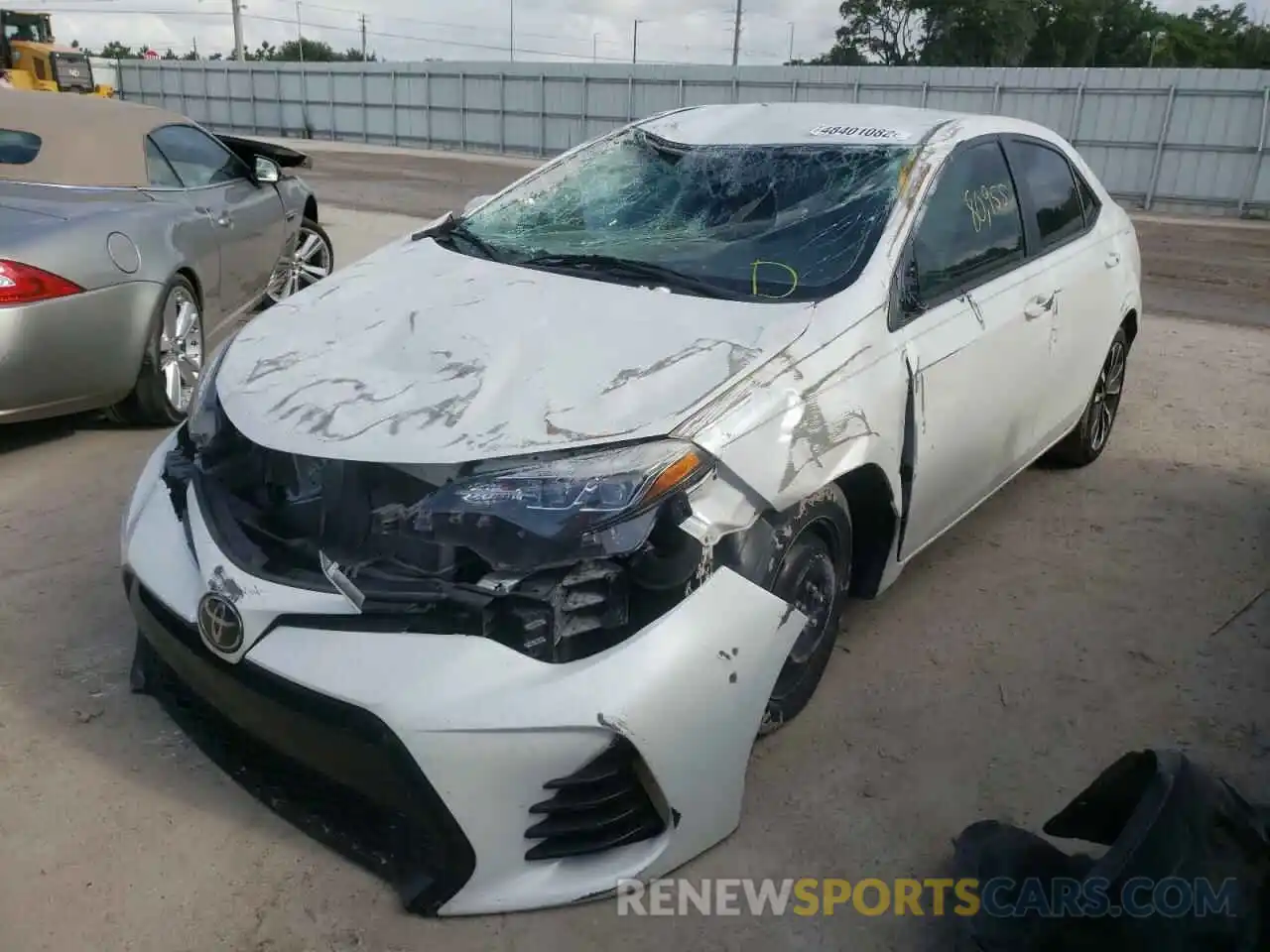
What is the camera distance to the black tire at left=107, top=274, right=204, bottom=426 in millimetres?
4652

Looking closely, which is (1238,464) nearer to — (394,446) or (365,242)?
(394,446)

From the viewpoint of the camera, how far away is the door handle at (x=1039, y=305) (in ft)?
12.0

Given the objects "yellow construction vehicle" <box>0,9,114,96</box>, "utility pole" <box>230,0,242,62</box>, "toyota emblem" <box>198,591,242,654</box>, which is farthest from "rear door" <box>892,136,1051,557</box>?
"utility pole" <box>230,0,242,62</box>

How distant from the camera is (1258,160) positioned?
1919cm

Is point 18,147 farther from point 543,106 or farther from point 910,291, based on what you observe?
point 543,106

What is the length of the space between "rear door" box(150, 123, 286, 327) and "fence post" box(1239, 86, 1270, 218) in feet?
61.8

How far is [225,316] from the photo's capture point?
5.56m

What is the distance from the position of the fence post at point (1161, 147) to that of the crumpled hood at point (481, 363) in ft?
66.9

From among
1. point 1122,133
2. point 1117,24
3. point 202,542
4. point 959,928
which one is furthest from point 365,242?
point 1117,24

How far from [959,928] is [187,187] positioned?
503cm

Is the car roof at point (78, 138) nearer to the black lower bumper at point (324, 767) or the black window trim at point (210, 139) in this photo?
the black window trim at point (210, 139)

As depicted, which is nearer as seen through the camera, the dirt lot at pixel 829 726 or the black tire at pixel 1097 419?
the dirt lot at pixel 829 726

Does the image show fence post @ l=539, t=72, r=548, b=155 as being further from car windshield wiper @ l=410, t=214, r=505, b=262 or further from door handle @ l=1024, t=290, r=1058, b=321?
door handle @ l=1024, t=290, r=1058, b=321

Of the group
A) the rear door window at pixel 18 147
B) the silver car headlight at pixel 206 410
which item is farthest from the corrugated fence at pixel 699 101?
the silver car headlight at pixel 206 410
